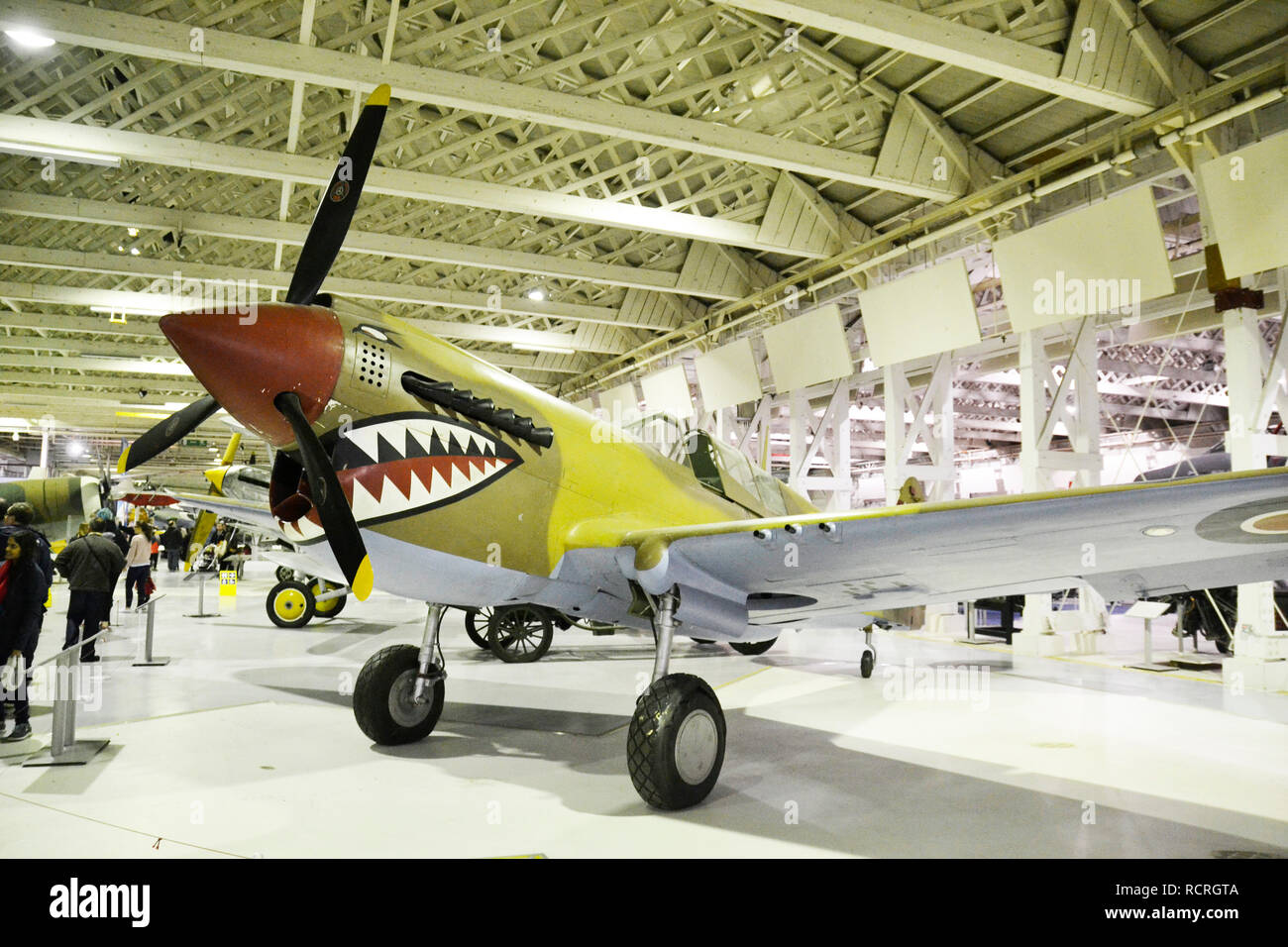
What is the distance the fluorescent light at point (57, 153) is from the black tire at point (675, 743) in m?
8.87

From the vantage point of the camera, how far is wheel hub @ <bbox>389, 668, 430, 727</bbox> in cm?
460

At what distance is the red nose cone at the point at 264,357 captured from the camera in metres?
2.88

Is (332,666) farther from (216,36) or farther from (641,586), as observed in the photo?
(216,36)

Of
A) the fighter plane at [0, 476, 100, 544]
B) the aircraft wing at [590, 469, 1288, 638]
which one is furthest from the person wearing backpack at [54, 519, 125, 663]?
the fighter plane at [0, 476, 100, 544]

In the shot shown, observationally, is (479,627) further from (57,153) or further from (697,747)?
(57,153)

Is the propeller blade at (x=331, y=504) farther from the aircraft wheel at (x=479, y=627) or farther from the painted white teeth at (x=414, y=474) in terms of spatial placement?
the aircraft wheel at (x=479, y=627)

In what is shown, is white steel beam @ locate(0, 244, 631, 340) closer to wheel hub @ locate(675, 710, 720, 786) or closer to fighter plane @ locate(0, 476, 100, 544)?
fighter plane @ locate(0, 476, 100, 544)

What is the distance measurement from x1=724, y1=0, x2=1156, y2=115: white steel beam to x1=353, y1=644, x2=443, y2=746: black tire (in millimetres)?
5564

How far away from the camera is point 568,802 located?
358 cm

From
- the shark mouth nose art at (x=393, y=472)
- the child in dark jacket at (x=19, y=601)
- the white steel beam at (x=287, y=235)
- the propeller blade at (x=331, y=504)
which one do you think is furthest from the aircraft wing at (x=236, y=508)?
the white steel beam at (x=287, y=235)

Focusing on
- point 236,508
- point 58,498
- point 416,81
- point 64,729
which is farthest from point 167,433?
point 58,498

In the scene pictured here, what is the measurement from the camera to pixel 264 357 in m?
2.93

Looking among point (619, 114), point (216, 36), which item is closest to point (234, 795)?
point (216, 36)

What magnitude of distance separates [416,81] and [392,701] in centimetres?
582
